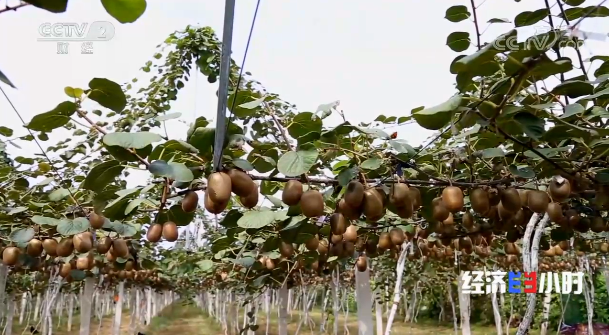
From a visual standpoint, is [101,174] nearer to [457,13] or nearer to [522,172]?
[457,13]

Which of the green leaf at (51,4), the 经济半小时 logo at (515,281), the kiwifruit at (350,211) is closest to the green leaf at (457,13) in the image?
the kiwifruit at (350,211)

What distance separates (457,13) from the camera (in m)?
1.34

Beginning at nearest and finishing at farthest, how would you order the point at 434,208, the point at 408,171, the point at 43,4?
the point at 43,4 < the point at 434,208 < the point at 408,171

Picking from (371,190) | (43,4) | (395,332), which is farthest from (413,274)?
(43,4)

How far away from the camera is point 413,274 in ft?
26.6

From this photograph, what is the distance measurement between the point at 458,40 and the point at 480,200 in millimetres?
505

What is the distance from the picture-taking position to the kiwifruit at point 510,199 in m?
1.52

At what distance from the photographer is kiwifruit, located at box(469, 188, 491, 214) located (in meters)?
1.51

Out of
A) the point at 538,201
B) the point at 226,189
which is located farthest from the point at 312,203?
the point at 538,201

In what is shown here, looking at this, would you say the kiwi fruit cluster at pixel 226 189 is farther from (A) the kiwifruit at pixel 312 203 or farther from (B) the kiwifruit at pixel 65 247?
(B) the kiwifruit at pixel 65 247

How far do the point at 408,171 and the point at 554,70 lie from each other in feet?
3.00

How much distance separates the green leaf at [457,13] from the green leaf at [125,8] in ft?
3.29

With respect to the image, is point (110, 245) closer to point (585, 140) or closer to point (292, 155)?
point (292, 155)

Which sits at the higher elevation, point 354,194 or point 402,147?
point 402,147
